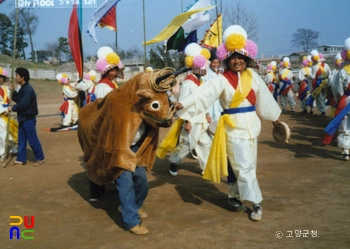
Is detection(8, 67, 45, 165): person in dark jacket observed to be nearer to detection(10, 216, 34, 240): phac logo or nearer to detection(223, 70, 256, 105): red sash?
detection(10, 216, 34, 240): phac logo

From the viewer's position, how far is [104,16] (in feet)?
27.5

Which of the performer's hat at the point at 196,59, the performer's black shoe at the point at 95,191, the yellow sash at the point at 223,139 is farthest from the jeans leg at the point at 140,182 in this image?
the performer's hat at the point at 196,59

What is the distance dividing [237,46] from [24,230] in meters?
3.47

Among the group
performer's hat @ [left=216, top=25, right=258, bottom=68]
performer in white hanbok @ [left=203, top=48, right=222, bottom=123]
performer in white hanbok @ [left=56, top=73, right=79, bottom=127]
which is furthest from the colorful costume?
performer's hat @ [left=216, top=25, right=258, bottom=68]

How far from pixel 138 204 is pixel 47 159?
4855 millimetres

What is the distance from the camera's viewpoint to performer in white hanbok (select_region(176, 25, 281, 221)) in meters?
4.56

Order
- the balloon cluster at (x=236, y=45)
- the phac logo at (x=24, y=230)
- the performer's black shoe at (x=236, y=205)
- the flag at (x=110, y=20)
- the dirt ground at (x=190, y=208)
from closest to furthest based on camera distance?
the dirt ground at (x=190, y=208) → the phac logo at (x=24, y=230) → the balloon cluster at (x=236, y=45) → the performer's black shoe at (x=236, y=205) → the flag at (x=110, y=20)

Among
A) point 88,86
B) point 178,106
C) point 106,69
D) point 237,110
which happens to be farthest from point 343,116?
point 88,86

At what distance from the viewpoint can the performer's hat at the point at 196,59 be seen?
274 inches

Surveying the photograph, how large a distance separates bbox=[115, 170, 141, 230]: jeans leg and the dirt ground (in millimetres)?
168

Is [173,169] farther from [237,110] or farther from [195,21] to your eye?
[195,21]

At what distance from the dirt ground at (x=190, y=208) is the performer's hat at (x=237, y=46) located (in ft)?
6.63

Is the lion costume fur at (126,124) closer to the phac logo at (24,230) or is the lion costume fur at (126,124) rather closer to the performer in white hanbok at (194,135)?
the phac logo at (24,230)

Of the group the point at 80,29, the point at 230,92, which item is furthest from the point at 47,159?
the point at 230,92
